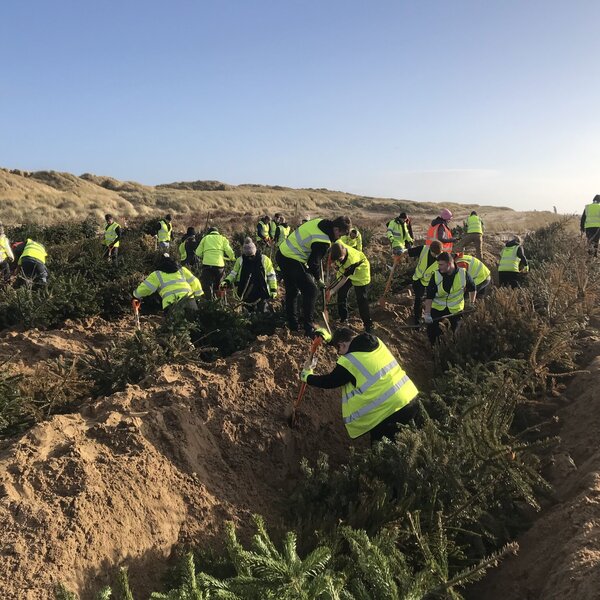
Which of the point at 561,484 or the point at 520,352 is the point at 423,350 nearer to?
the point at 520,352

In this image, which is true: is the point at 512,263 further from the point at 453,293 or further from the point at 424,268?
the point at 453,293

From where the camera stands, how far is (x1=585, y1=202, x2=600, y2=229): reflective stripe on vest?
11.8 meters

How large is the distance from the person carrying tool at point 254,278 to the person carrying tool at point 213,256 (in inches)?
37.7

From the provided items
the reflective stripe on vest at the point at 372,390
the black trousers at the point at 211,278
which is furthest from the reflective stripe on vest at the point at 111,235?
the reflective stripe on vest at the point at 372,390

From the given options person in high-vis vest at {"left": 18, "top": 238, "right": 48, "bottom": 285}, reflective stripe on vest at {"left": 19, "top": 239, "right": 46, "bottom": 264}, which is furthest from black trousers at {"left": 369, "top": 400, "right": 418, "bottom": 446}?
reflective stripe on vest at {"left": 19, "top": 239, "right": 46, "bottom": 264}

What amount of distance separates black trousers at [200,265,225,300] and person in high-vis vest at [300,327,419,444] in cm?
543

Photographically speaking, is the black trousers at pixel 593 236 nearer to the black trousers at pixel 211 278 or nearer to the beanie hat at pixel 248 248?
the beanie hat at pixel 248 248

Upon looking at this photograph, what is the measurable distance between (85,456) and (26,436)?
0.53 metres

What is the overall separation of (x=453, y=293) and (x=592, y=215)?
25.8 feet

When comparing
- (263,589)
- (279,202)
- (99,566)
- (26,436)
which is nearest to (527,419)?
(263,589)

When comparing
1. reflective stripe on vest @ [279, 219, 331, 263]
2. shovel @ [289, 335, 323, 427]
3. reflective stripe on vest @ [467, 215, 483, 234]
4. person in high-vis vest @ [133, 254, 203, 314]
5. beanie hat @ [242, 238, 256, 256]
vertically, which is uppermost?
reflective stripe on vest @ [467, 215, 483, 234]

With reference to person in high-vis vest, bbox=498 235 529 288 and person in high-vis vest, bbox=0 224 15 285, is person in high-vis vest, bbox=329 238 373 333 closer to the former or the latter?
person in high-vis vest, bbox=498 235 529 288

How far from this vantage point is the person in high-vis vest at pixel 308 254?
19.9ft

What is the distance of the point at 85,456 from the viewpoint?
11.5 feet
